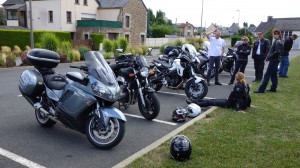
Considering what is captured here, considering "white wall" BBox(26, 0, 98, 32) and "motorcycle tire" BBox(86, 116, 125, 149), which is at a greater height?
"white wall" BBox(26, 0, 98, 32)

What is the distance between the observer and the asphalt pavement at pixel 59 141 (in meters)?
4.11

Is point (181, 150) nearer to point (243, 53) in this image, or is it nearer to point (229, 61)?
point (243, 53)

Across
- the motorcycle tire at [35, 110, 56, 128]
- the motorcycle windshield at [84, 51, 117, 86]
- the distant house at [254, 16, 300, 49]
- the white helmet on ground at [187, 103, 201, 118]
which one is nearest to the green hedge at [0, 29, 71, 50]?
the motorcycle tire at [35, 110, 56, 128]

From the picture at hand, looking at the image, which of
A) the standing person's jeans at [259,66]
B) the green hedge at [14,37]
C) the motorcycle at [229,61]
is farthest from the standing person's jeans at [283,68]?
the green hedge at [14,37]

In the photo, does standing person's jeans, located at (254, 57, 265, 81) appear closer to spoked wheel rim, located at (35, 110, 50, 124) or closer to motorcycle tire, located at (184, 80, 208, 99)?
motorcycle tire, located at (184, 80, 208, 99)

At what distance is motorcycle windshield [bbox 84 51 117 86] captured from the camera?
444 cm

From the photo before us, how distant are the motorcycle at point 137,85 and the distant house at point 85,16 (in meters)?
34.3

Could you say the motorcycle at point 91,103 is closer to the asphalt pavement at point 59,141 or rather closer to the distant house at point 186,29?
the asphalt pavement at point 59,141

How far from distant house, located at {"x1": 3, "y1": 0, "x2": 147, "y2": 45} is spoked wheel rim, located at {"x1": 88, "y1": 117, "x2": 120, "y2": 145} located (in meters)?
36.6

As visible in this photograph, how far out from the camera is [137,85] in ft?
20.2

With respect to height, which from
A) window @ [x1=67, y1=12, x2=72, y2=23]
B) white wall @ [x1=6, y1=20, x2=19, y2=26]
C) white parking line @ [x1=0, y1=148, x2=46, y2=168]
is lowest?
white parking line @ [x1=0, y1=148, x2=46, y2=168]

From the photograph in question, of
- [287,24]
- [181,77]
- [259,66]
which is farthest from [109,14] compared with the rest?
[287,24]

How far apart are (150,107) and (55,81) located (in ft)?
6.59

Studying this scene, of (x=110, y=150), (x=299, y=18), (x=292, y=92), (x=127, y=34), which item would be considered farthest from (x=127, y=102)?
(x=299, y=18)
